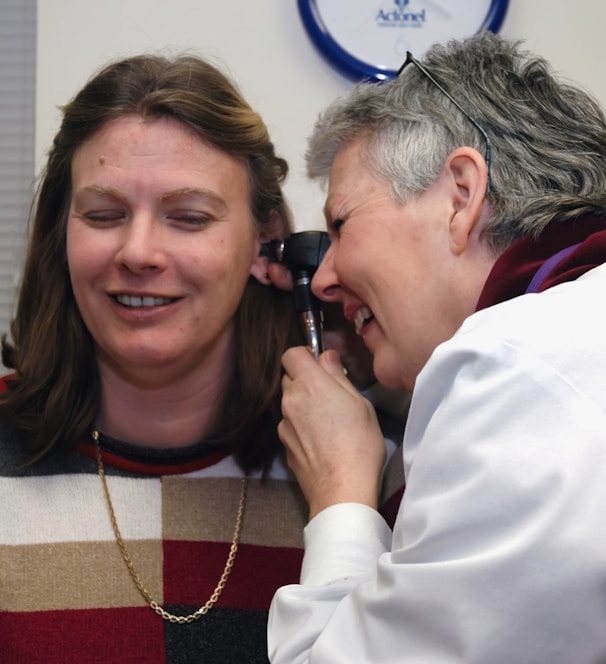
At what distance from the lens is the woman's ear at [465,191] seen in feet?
4.22

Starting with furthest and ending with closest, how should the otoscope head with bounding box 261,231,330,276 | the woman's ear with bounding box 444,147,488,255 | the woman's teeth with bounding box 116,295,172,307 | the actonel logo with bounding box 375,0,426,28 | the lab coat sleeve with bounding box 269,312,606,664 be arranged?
1. the actonel logo with bounding box 375,0,426,28
2. the otoscope head with bounding box 261,231,330,276
3. the woman's teeth with bounding box 116,295,172,307
4. the woman's ear with bounding box 444,147,488,255
5. the lab coat sleeve with bounding box 269,312,606,664

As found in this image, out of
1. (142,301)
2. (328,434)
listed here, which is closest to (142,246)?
(142,301)

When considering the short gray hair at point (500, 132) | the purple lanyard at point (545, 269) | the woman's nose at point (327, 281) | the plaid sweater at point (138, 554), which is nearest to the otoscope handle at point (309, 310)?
the woman's nose at point (327, 281)

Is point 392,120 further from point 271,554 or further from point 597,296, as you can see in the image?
point 271,554

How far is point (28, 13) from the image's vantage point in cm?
207

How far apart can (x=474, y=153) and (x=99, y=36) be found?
1.01 m

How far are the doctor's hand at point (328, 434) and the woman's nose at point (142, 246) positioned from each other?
31 cm

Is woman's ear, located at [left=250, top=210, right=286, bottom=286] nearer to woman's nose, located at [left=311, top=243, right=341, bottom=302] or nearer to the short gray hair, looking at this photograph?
woman's nose, located at [left=311, top=243, right=341, bottom=302]

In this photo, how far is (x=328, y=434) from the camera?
154cm

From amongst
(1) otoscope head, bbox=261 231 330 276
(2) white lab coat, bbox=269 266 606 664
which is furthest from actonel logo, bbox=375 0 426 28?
(2) white lab coat, bbox=269 266 606 664

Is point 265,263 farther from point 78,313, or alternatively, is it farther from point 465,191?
point 465,191

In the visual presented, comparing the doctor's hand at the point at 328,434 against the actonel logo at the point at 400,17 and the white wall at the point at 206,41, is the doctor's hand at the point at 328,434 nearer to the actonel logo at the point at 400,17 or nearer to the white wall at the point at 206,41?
the white wall at the point at 206,41

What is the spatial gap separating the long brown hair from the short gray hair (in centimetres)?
32

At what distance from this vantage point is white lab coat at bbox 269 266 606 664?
892mm
